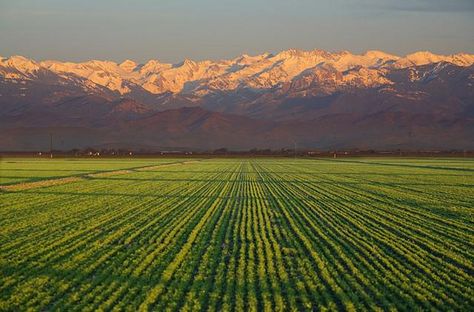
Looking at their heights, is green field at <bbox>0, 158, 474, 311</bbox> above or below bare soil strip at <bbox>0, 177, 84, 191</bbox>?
below

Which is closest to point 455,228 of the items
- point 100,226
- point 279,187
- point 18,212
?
point 100,226

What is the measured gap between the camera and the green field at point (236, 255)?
36.7 ft

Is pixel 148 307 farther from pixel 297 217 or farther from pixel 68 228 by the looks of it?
pixel 297 217

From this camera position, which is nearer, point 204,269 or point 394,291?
point 394,291

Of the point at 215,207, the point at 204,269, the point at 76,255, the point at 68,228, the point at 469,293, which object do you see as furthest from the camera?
the point at 215,207

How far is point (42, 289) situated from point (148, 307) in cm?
237

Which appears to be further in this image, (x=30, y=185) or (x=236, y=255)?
(x=30, y=185)

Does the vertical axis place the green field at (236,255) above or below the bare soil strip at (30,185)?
below

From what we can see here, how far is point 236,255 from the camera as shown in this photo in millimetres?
15102

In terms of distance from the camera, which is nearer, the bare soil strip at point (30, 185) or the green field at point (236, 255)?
the green field at point (236, 255)

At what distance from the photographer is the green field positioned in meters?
11.2

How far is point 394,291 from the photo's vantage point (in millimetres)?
11766

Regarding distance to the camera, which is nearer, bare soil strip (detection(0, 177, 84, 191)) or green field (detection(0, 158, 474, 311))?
green field (detection(0, 158, 474, 311))

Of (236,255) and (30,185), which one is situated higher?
(30,185)
